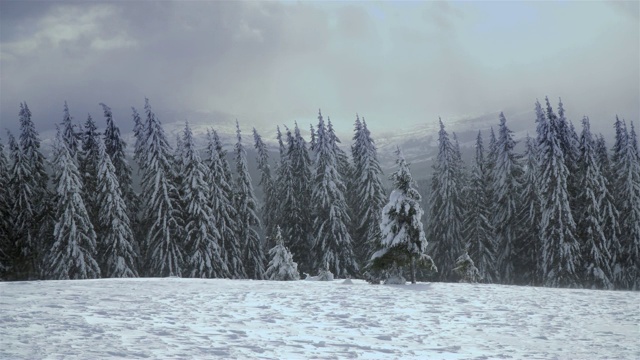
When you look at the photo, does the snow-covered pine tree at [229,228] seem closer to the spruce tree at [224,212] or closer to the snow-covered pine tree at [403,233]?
the spruce tree at [224,212]

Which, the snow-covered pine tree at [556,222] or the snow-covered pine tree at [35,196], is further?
the snow-covered pine tree at [35,196]

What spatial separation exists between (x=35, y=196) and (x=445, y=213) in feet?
130

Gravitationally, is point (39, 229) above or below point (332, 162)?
below

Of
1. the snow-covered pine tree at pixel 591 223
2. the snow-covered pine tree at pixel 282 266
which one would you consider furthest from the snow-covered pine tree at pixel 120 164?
the snow-covered pine tree at pixel 591 223

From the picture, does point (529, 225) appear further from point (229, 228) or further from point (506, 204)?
point (229, 228)

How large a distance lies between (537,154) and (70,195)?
1563 inches

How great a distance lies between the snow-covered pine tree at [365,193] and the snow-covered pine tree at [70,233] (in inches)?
919

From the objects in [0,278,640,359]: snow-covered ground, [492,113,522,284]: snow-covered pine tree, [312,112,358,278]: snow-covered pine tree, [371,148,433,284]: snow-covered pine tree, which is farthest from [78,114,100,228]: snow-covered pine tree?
[492,113,522,284]: snow-covered pine tree

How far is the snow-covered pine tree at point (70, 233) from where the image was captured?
3700 cm

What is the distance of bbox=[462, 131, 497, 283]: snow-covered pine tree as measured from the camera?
4850cm

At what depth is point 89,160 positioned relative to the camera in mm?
43656

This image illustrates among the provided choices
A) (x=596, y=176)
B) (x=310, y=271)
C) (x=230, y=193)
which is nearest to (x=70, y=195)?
(x=230, y=193)

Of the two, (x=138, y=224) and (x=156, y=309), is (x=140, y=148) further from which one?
(x=156, y=309)

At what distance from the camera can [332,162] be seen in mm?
47969
